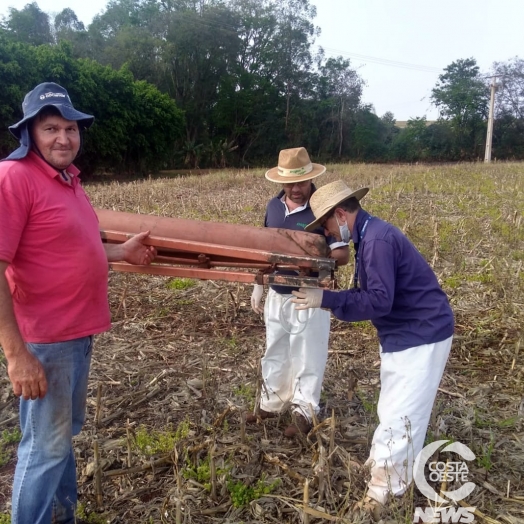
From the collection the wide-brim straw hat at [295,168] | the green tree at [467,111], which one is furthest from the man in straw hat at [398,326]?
the green tree at [467,111]

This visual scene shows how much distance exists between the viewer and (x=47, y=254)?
220 centimetres

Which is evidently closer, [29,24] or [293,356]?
[293,356]

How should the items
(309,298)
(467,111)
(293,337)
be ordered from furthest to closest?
1. (467,111)
2. (293,337)
3. (309,298)

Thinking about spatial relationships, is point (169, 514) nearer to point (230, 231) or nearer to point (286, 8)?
point (230, 231)

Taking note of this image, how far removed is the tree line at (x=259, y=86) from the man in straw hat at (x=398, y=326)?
34.6 metres

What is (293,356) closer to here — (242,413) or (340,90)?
(242,413)

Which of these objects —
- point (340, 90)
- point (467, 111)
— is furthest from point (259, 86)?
point (467, 111)

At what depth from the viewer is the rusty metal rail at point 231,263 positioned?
2.66 m

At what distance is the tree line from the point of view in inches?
1731

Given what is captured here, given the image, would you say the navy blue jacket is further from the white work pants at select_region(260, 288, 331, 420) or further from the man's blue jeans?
the man's blue jeans

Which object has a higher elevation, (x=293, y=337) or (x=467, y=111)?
(x=467, y=111)

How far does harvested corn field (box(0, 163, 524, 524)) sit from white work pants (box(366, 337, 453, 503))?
125mm

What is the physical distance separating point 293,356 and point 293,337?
14 centimetres

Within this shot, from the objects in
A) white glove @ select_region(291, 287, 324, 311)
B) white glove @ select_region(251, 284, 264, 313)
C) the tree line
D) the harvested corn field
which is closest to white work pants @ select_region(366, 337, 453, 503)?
the harvested corn field
